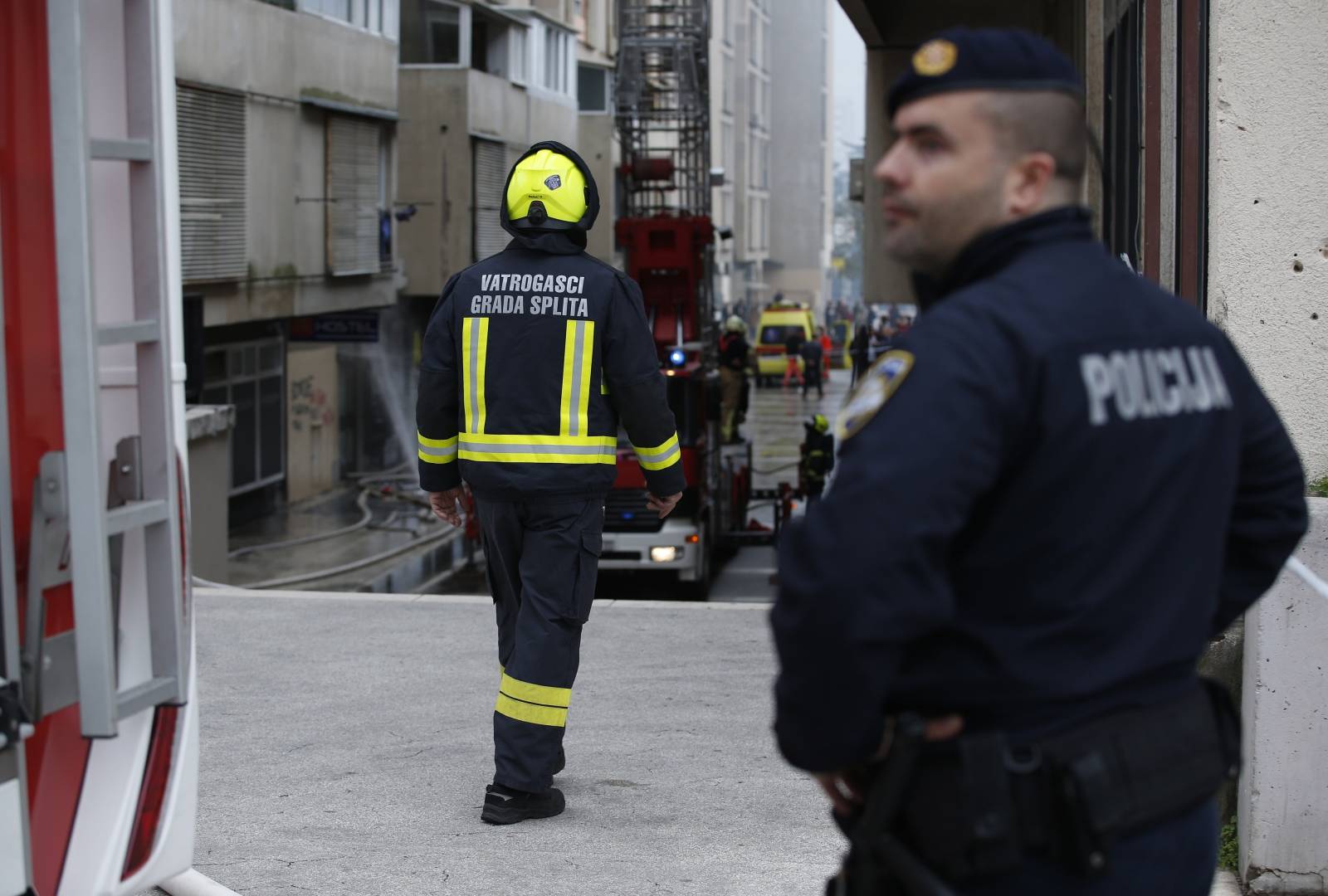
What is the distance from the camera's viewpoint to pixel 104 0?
327cm

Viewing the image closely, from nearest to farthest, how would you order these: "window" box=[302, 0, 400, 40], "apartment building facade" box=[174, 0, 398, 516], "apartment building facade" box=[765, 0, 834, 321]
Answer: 1. "apartment building facade" box=[174, 0, 398, 516]
2. "window" box=[302, 0, 400, 40]
3. "apartment building facade" box=[765, 0, 834, 321]

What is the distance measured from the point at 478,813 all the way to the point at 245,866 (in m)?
0.77

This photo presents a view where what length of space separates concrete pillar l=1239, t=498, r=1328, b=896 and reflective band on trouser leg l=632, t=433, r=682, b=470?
180 centimetres

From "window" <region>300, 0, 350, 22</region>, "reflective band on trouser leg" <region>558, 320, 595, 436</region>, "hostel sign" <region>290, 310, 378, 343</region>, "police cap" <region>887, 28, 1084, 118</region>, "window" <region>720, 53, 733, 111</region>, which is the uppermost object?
"window" <region>720, 53, 733, 111</region>

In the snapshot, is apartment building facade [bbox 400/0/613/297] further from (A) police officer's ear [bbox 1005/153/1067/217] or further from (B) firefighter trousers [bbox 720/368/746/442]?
(A) police officer's ear [bbox 1005/153/1067/217]

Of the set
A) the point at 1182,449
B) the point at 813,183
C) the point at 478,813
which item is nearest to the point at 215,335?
the point at 478,813

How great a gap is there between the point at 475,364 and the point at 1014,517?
310 centimetres

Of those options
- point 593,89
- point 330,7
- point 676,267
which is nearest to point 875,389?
point 676,267

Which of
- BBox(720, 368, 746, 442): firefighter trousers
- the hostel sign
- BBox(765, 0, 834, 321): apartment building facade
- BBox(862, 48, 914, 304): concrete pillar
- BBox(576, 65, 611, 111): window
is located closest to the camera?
BBox(862, 48, 914, 304): concrete pillar

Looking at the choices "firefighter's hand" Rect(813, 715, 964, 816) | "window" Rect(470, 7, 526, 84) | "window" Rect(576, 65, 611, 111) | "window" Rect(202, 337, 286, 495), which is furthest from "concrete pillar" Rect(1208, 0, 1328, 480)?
"window" Rect(576, 65, 611, 111)

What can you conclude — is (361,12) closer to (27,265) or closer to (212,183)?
(212,183)

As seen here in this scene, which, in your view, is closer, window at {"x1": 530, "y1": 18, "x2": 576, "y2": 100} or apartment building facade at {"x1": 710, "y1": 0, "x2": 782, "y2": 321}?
window at {"x1": 530, "y1": 18, "x2": 576, "y2": 100}

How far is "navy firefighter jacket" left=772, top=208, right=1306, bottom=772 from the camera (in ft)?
6.66

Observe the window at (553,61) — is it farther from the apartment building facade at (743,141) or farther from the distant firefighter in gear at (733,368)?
the apartment building facade at (743,141)
